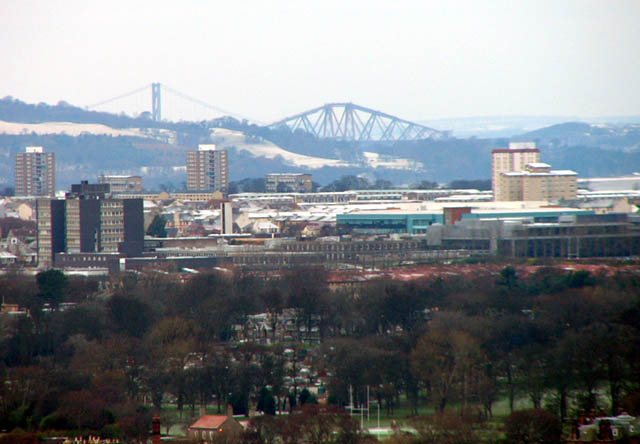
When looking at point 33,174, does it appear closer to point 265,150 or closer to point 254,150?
point 254,150

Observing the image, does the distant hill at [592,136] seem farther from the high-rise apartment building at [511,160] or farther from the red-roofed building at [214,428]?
the red-roofed building at [214,428]

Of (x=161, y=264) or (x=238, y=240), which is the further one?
(x=238, y=240)

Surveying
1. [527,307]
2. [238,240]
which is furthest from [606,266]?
[238,240]

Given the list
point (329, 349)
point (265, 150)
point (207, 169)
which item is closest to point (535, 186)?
point (207, 169)

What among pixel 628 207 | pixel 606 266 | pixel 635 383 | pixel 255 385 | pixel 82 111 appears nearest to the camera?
pixel 635 383

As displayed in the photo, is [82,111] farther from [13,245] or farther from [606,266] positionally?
[606,266]

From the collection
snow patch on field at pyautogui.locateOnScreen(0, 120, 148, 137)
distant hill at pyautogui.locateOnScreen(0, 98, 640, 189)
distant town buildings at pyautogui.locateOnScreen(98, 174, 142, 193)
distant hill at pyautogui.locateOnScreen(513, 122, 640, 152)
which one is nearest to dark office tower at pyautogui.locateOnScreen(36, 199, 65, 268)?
distant town buildings at pyautogui.locateOnScreen(98, 174, 142, 193)
